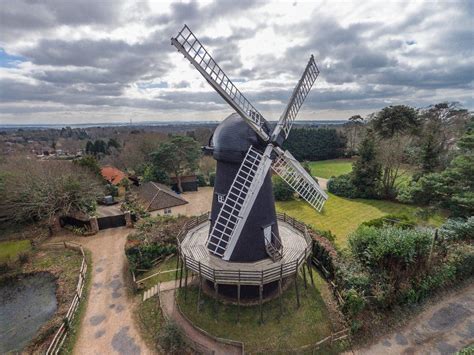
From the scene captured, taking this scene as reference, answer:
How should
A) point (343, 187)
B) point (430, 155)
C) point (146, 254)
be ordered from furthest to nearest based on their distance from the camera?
1. point (343, 187)
2. point (430, 155)
3. point (146, 254)

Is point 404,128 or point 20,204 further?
point 404,128

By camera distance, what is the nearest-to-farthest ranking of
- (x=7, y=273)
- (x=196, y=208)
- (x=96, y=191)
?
(x=7, y=273), (x=96, y=191), (x=196, y=208)

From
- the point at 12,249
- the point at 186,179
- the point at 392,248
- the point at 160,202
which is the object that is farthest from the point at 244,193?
the point at 186,179

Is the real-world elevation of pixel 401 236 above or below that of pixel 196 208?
above

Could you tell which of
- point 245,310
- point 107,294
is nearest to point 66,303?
point 107,294

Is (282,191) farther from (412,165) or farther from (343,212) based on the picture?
(412,165)

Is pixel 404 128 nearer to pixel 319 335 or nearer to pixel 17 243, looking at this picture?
pixel 319 335

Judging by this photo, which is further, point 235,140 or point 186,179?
point 186,179
